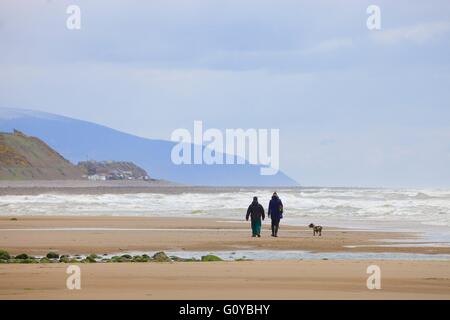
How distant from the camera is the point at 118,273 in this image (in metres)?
18.5

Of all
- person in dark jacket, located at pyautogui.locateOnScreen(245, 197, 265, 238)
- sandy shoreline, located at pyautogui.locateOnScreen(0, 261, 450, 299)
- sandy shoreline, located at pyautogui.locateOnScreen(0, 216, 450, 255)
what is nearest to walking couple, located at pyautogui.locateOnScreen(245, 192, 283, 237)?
person in dark jacket, located at pyautogui.locateOnScreen(245, 197, 265, 238)

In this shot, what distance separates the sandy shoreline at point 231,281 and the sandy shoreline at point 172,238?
6.30m

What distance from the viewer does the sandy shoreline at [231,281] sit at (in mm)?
15445

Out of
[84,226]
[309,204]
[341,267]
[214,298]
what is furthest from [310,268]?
[309,204]

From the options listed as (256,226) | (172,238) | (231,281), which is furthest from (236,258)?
(256,226)

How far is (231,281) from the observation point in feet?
56.9

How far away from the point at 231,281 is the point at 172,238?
→ 1516 centimetres

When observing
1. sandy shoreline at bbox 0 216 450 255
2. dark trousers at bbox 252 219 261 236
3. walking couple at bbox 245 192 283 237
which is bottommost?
sandy shoreline at bbox 0 216 450 255

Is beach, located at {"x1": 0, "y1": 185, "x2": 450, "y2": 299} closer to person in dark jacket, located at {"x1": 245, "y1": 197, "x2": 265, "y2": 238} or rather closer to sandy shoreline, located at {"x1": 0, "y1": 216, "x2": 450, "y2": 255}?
sandy shoreline, located at {"x1": 0, "y1": 216, "x2": 450, "y2": 255}

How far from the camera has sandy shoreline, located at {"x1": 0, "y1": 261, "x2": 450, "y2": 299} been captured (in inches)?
608

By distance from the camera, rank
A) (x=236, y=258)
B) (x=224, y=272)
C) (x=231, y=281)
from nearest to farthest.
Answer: (x=231, y=281) → (x=224, y=272) → (x=236, y=258)

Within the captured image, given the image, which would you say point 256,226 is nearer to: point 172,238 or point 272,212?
point 272,212

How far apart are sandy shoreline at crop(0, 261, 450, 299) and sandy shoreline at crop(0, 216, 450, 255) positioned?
6.30 metres

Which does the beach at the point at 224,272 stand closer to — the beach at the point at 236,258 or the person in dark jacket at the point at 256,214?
the beach at the point at 236,258
